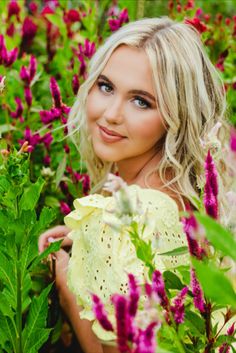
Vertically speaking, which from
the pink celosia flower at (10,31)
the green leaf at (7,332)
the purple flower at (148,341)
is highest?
the purple flower at (148,341)

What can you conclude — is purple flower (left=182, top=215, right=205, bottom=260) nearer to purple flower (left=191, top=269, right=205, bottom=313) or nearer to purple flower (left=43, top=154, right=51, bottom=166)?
purple flower (left=191, top=269, right=205, bottom=313)

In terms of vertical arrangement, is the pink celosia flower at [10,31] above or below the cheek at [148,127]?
below

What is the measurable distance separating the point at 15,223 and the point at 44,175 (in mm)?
849

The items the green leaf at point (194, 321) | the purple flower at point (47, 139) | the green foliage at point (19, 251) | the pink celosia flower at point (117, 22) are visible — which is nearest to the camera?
the green leaf at point (194, 321)

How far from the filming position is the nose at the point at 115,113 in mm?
1727

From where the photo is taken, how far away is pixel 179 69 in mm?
1799

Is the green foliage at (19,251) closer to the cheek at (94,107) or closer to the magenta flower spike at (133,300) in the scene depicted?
the cheek at (94,107)

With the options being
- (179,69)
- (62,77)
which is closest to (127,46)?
(179,69)

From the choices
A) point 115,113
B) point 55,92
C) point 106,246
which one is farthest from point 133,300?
point 55,92

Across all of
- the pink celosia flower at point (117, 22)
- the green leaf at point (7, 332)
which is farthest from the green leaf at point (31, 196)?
the pink celosia flower at point (117, 22)

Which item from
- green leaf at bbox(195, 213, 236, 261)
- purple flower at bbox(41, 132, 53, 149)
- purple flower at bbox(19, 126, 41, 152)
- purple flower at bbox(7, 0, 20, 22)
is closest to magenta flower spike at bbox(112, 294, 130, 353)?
green leaf at bbox(195, 213, 236, 261)

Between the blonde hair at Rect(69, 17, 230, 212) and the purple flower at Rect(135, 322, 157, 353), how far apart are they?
992mm

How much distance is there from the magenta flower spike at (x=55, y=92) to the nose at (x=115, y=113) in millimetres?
205

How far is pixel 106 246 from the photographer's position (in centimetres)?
163
